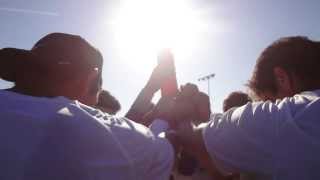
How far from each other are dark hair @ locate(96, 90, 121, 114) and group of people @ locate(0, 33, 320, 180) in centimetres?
266

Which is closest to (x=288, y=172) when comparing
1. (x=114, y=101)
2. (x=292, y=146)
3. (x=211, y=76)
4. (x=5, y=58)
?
(x=292, y=146)

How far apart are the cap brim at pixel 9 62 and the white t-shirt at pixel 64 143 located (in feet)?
0.32

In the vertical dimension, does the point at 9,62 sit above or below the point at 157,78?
above

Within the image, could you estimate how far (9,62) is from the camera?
2332mm

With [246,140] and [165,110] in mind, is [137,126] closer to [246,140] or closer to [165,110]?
[165,110]

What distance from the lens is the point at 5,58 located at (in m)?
2.32

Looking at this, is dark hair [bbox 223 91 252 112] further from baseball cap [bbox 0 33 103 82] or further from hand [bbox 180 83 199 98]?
baseball cap [bbox 0 33 103 82]

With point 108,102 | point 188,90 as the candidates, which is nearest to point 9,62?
point 188,90

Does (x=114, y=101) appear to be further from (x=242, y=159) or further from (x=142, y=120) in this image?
(x=242, y=159)

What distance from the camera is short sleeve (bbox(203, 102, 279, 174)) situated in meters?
2.37

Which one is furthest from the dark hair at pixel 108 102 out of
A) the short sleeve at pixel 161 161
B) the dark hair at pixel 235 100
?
the short sleeve at pixel 161 161

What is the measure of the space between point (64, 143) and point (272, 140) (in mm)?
1187

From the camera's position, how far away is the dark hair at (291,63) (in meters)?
2.63

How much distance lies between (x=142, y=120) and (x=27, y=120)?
979 mm
